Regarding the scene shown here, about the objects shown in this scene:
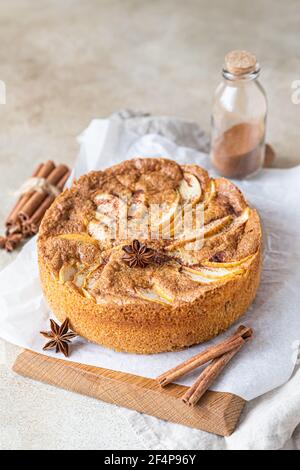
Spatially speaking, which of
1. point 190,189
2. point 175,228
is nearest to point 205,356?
point 175,228

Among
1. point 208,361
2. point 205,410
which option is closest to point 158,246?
point 208,361

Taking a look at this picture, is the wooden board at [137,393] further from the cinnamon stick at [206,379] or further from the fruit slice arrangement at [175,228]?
the fruit slice arrangement at [175,228]

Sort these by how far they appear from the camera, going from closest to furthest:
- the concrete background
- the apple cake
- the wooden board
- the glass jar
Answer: the wooden board → the apple cake → the glass jar → the concrete background

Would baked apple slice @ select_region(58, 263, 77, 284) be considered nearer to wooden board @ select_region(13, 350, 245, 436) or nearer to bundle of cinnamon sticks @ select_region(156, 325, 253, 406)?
wooden board @ select_region(13, 350, 245, 436)

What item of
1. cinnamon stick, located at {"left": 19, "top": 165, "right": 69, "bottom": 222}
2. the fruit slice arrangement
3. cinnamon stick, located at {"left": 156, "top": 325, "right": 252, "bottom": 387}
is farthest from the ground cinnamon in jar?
cinnamon stick, located at {"left": 156, "top": 325, "right": 252, "bottom": 387}

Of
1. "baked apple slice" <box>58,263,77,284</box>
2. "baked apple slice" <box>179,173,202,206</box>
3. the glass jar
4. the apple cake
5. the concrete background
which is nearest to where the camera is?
the apple cake

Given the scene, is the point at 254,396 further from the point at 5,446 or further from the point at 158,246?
the point at 5,446

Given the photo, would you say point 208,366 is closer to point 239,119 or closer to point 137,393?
point 137,393
